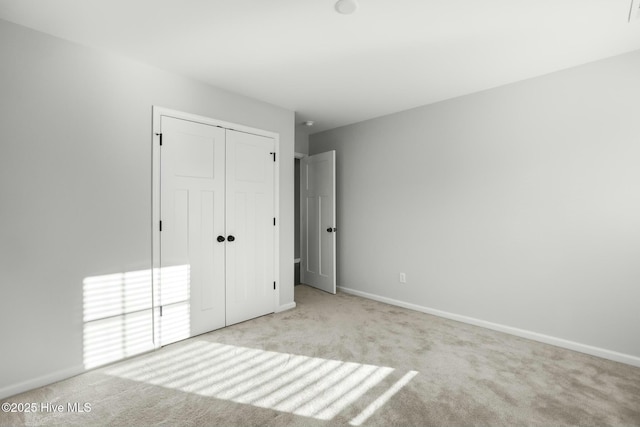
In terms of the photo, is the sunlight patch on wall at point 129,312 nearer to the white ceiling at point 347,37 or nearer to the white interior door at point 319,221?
the white ceiling at point 347,37

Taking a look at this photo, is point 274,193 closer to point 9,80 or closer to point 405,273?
point 405,273

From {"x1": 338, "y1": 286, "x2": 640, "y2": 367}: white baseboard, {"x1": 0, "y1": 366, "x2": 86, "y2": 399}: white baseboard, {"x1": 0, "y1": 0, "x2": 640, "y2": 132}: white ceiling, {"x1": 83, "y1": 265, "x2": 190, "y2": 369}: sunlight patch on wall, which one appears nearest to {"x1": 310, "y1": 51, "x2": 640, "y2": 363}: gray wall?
{"x1": 338, "y1": 286, "x2": 640, "y2": 367}: white baseboard

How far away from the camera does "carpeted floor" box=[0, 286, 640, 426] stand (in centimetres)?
181

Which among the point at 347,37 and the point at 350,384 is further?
the point at 347,37

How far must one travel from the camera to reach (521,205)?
→ 3.01 m

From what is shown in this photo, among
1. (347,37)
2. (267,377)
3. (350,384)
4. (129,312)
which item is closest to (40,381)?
(129,312)

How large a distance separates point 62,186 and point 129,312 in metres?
1.12

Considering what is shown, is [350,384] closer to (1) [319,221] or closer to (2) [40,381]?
(2) [40,381]

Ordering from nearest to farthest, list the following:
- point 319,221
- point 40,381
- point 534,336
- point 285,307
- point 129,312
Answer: point 40,381
point 129,312
point 534,336
point 285,307
point 319,221

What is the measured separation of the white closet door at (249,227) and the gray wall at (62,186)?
0.81 metres

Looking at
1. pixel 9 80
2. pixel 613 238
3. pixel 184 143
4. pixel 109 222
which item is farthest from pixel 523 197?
pixel 9 80

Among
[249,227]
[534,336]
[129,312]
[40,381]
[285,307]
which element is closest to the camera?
[40,381]

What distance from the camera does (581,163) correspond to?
269 cm

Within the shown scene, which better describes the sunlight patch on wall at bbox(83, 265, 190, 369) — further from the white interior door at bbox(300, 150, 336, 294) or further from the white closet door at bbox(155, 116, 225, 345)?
the white interior door at bbox(300, 150, 336, 294)
